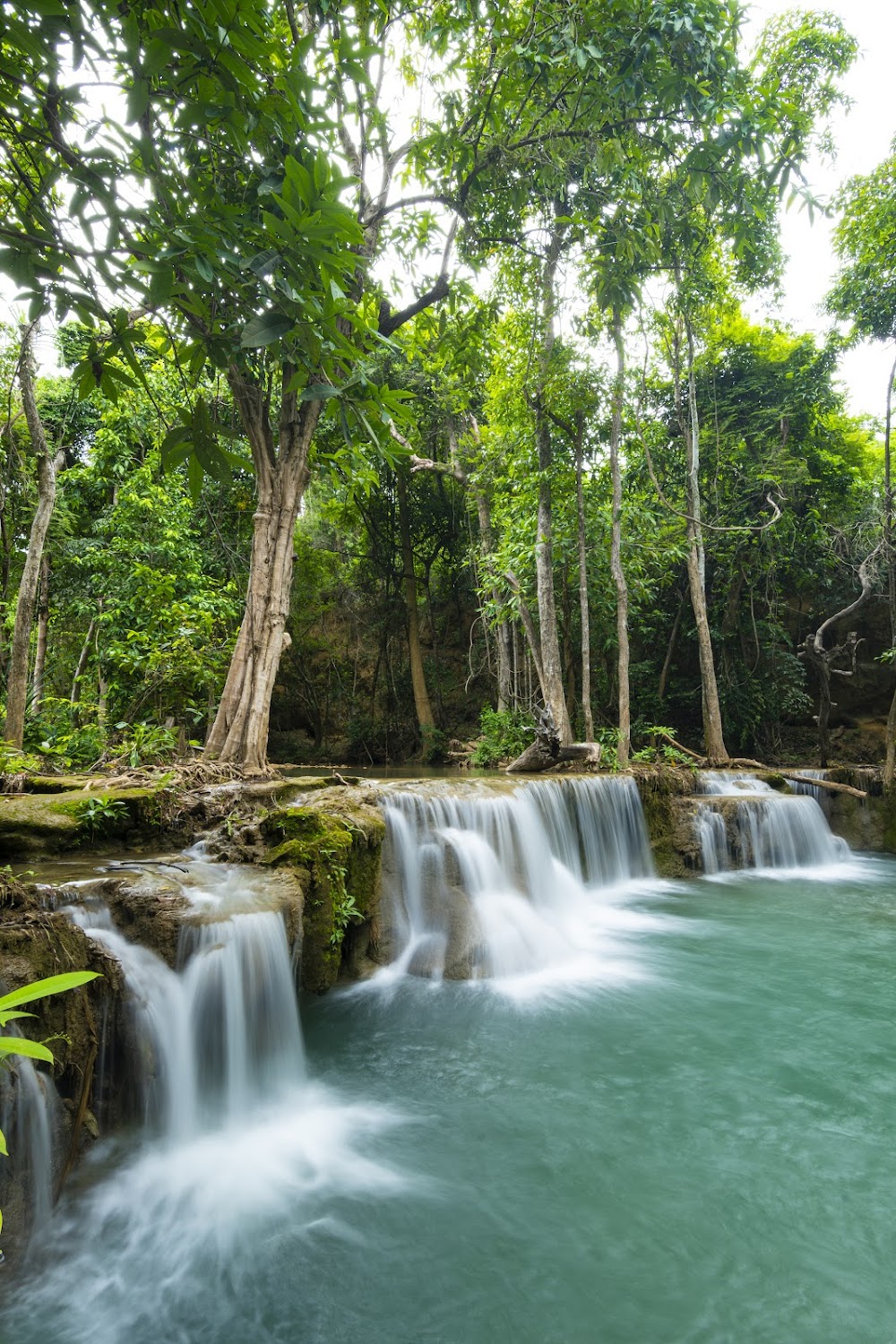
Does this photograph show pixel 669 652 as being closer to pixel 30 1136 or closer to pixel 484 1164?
pixel 484 1164

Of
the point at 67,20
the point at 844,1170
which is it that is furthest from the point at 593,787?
the point at 67,20

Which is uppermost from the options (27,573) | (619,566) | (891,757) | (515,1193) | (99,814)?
(619,566)

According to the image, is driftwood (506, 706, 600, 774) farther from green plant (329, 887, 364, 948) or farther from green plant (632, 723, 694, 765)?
green plant (329, 887, 364, 948)

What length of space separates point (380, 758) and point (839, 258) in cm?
1403

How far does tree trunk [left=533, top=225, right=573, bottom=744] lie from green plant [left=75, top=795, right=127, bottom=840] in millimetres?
7334

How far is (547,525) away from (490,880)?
264 inches

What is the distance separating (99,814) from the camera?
197 inches

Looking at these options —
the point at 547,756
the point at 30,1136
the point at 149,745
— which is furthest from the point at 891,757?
the point at 30,1136

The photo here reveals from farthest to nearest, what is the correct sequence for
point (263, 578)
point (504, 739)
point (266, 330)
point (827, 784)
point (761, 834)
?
point (504, 739), point (827, 784), point (761, 834), point (263, 578), point (266, 330)

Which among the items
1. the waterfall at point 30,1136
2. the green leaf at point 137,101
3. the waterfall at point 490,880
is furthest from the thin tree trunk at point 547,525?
the green leaf at point 137,101

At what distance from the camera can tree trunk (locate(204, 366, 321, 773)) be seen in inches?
283

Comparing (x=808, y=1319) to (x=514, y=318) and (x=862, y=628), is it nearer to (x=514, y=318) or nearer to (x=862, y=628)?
(x=514, y=318)

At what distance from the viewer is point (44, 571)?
11.1m

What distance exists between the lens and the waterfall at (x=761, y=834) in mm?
9961
